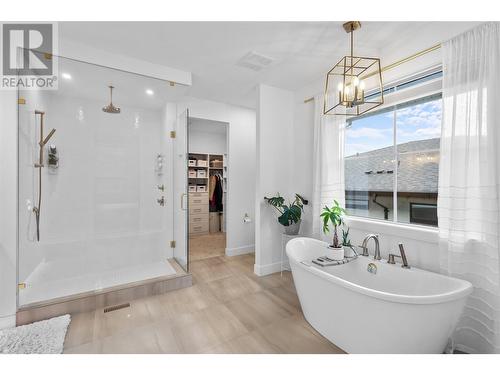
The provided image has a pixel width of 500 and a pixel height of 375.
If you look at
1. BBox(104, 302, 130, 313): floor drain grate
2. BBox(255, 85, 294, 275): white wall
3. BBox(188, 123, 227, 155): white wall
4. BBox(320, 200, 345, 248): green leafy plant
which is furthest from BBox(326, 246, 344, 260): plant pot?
BBox(188, 123, 227, 155): white wall

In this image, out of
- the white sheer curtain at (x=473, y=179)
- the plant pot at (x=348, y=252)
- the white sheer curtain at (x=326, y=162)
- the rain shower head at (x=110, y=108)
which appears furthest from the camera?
the rain shower head at (x=110, y=108)

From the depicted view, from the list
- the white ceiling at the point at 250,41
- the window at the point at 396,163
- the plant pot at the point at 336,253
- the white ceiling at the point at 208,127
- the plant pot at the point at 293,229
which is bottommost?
the plant pot at the point at 336,253

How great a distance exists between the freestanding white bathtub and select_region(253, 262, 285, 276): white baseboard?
106 centimetres

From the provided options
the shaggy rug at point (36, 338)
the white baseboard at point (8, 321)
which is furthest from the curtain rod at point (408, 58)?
the white baseboard at point (8, 321)

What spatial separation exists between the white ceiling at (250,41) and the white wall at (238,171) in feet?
3.75

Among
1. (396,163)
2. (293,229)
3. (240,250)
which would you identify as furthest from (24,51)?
(396,163)

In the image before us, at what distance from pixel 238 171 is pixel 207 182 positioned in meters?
1.71

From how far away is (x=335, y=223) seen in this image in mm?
2416

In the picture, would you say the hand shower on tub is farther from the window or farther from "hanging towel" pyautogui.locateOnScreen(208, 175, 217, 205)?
the window

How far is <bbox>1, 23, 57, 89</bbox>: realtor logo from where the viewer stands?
189 centimetres

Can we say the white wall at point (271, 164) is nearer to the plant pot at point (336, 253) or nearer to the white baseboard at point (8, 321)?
the plant pot at point (336, 253)

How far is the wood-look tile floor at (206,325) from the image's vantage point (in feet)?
5.48

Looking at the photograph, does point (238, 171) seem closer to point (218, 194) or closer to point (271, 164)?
point (271, 164)
